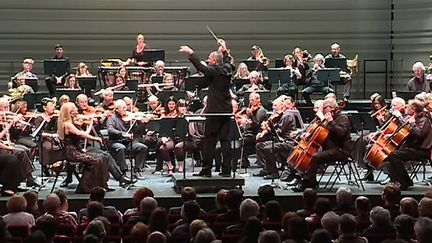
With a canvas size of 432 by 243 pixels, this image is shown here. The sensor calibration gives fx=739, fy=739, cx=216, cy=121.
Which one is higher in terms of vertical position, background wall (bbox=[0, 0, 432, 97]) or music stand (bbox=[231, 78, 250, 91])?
background wall (bbox=[0, 0, 432, 97])

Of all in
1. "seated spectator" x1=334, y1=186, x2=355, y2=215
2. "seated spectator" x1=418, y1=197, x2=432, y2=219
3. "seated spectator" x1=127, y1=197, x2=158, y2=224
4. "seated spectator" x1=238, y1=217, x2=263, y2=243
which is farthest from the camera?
"seated spectator" x1=334, y1=186, x2=355, y2=215

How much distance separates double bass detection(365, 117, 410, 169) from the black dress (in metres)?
4.03

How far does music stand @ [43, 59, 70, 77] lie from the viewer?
52.5 feet

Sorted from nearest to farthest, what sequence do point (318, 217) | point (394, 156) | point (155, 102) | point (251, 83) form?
point (318, 217), point (394, 156), point (155, 102), point (251, 83)

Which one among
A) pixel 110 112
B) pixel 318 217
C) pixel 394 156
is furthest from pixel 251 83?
pixel 318 217

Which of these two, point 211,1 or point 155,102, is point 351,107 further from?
point 211,1

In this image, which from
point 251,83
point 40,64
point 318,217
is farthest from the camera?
point 40,64

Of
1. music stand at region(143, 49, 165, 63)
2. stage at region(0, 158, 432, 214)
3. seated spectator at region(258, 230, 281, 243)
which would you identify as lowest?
stage at region(0, 158, 432, 214)

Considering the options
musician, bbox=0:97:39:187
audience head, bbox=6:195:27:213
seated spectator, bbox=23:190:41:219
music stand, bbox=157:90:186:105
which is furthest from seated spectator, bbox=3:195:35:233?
music stand, bbox=157:90:186:105

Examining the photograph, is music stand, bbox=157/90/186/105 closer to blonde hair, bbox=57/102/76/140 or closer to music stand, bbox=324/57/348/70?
blonde hair, bbox=57/102/76/140

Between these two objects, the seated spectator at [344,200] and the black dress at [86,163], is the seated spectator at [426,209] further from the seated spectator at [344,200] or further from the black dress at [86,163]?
the black dress at [86,163]

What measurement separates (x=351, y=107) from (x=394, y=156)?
476 cm

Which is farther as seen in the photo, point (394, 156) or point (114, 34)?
point (114, 34)

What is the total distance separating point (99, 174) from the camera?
1103 centimetres
